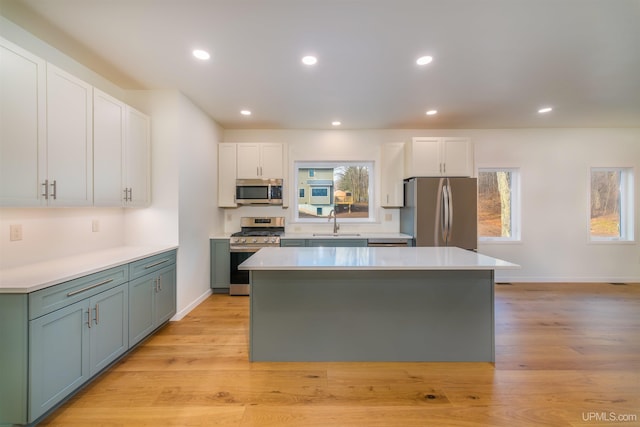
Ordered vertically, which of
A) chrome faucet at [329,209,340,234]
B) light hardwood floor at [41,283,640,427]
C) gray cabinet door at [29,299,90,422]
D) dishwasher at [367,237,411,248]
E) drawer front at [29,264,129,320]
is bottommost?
light hardwood floor at [41,283,640,427]

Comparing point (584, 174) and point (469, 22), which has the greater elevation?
point (469, 22)

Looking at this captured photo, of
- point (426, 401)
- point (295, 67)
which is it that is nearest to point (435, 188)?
point (295, 67)

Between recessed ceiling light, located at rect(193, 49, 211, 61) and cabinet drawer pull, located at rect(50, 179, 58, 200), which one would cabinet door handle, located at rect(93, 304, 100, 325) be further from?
recessed ceiling light, located at rect(193, 49, 211, 61)

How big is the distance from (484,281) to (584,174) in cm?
404

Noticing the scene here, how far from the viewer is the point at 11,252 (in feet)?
6.20

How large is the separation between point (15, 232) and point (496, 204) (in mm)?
5938

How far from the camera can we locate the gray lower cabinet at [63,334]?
4.80 ft

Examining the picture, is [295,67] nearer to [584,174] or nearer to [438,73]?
[438,73]

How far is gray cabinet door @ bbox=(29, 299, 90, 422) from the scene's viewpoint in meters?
1.50

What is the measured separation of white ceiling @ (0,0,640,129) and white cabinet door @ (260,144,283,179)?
0.79 metres

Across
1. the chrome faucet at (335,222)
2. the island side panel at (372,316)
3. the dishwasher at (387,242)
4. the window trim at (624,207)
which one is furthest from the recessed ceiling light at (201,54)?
the window trim at (624,207)

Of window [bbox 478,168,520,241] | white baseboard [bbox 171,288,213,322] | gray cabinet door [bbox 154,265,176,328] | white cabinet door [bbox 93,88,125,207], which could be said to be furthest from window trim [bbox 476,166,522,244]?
white cabinet door [bbox 93,88,125,207]

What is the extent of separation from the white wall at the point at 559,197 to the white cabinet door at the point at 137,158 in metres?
4.75

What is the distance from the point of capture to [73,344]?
172 cm
